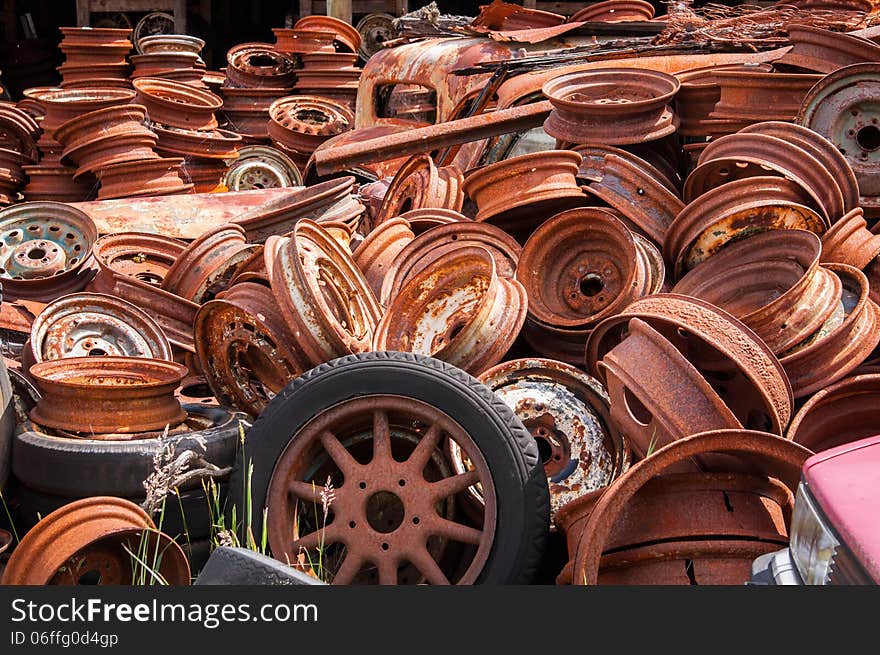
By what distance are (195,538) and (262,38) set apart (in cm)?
1735

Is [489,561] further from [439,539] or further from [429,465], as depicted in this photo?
[429,465]

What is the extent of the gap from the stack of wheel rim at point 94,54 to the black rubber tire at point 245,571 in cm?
1023

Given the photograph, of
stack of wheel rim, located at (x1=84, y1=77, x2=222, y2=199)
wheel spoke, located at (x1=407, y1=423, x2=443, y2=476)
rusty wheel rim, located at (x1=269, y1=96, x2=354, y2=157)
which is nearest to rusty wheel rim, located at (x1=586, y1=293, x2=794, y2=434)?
wheel spoke, located at (x1=407, y1=423, x2=443, y2=476)

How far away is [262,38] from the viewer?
65.1 ft

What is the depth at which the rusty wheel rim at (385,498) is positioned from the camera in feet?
11.8

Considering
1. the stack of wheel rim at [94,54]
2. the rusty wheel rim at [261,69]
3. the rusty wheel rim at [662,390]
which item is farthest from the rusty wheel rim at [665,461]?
the rusty wheel rim at [261,69]

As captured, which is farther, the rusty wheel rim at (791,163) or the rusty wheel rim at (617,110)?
the rusty wheel rim at (617,110)

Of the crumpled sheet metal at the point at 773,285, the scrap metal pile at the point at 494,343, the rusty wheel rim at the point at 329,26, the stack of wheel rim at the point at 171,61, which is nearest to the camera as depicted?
the scrap metal pile at the point at 494,343

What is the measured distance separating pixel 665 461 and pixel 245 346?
2.41 metres

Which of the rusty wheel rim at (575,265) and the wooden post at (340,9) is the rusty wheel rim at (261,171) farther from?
the rusty wheel rim at (575,265)

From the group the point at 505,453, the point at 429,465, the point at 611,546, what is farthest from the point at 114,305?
the point at 611,546

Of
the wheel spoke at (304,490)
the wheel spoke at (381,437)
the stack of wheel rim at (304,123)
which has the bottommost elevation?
the stack of wheel rim at (304,123)

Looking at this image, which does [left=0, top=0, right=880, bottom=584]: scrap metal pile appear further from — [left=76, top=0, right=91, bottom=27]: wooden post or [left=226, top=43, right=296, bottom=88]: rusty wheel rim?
[left=76, top=0, right=91, bottom=27]: wooden post

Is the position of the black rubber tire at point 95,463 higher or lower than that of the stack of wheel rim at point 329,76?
higher
